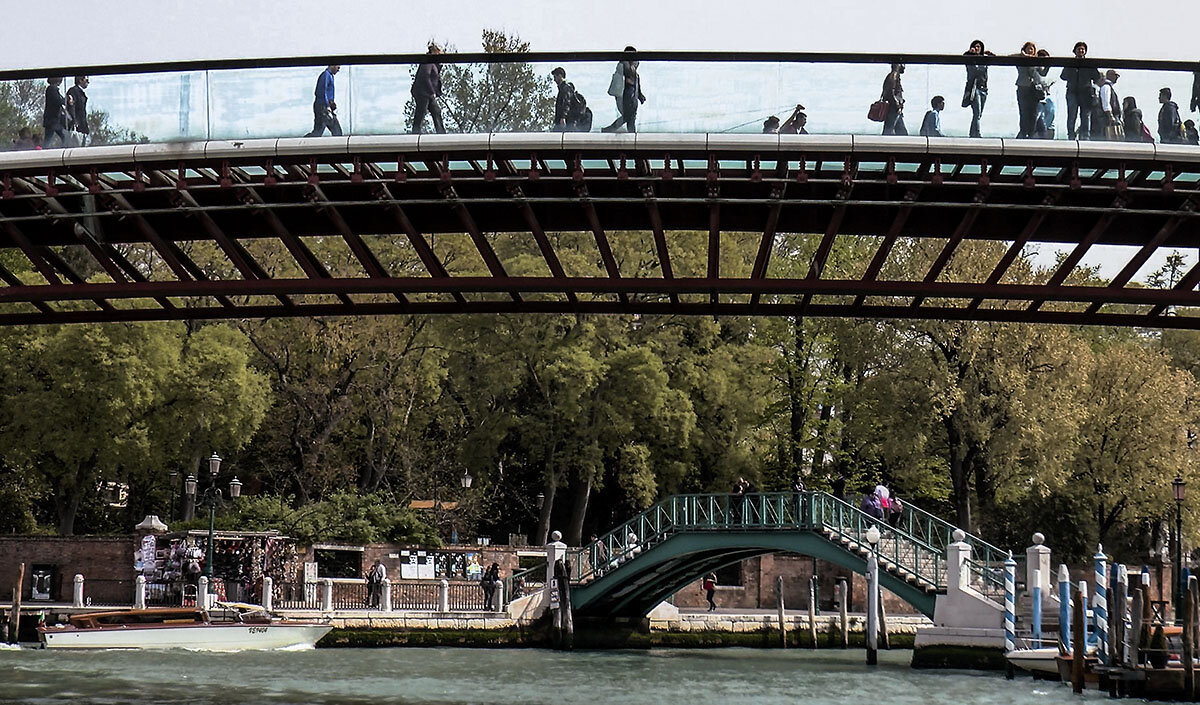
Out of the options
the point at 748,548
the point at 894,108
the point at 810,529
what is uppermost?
the point at 894,108

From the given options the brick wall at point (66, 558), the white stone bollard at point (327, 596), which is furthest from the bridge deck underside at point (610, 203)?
the brick wall at point (66, 558)

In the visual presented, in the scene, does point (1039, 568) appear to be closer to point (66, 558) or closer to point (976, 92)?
point (976, 92)

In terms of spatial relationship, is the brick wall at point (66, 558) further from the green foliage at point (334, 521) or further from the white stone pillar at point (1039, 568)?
the white stone pillar at point (1039, 568)

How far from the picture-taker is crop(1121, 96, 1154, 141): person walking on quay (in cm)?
2141

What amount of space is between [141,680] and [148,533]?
1483 centimetres

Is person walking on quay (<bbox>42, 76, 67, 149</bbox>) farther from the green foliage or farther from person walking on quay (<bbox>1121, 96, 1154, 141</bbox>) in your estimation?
the green foliage

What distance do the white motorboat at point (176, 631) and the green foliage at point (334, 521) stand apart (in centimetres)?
643

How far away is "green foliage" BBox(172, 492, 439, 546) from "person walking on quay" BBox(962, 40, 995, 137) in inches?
1248

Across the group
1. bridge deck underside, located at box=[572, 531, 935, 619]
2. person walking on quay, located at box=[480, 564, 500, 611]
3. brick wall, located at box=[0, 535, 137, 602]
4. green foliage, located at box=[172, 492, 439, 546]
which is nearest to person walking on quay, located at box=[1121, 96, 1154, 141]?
bridge deck underside, located at box=[572, 531, 935, 619]

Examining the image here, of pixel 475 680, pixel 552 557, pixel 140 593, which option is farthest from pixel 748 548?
pixel 140 593

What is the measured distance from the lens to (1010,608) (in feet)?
122

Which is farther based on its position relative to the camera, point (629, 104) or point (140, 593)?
point (140, 593)

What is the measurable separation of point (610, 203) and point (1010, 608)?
735 inches

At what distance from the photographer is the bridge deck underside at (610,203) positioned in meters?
21.1
